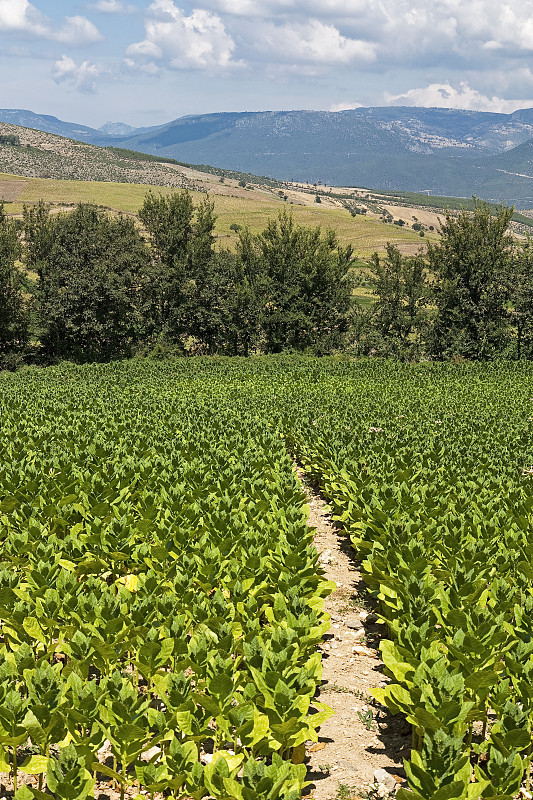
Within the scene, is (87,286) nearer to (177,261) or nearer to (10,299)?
(10,299)

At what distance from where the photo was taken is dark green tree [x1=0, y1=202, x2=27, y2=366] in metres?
37.4

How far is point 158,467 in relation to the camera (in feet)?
38.4

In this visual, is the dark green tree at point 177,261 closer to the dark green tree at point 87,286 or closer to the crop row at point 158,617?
the dark green tree at point 87,286

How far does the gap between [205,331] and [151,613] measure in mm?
36754

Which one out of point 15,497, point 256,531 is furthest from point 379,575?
point 15,497

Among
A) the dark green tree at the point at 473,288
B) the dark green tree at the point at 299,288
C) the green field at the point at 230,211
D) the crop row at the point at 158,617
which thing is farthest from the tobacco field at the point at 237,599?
the green field at the point at 230,211

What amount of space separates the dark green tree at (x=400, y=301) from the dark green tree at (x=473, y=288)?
1114 mm

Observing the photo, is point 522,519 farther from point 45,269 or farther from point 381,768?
point 45,269

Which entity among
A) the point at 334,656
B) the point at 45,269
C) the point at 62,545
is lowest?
the point at 334,656

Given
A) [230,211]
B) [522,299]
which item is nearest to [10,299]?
[522,299]

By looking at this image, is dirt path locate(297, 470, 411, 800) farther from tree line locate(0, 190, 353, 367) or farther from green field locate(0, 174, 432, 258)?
green field locate(0, 174, 432, 258)

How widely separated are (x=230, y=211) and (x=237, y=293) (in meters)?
98.6

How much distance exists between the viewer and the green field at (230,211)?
110 m

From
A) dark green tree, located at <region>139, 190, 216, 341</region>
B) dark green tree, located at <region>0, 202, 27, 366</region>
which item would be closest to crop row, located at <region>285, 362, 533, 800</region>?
dark green tree, located at <region>139, 190, 216, 341</region>
